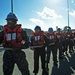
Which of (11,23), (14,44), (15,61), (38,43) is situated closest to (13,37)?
(14,44)

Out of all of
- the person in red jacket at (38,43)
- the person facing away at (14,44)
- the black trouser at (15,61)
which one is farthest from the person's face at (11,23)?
the person in red jacket at (38,43)

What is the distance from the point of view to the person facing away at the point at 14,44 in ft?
21.0

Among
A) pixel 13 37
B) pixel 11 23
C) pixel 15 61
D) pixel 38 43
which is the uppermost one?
pixel 11 23

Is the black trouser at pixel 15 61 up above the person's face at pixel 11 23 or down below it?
below

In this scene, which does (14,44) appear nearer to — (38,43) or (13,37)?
(13,37)

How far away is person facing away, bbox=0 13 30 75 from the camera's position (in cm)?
639

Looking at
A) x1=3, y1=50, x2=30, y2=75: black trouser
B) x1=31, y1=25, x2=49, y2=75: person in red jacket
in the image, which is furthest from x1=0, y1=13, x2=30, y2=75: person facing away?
x1=31, y1=25, x2=49, y2=75: person in red jacket

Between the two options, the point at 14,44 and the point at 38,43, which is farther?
the point at 38,43

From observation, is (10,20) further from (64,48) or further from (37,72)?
(64,48)

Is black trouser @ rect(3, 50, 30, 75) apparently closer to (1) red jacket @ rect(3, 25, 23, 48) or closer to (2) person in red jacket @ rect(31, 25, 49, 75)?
(1) red jacket @ rect(3, 25, 23, 48)

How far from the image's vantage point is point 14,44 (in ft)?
21.0

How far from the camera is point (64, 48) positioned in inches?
687

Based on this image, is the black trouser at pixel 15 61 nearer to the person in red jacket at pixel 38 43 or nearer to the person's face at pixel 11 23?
the person's face at pixel 11 23

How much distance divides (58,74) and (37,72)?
0.75 meters
